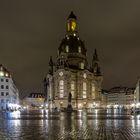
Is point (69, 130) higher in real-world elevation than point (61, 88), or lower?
lower

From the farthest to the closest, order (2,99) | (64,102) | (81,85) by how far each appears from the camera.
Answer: (81,85), (64,102), (2,99)

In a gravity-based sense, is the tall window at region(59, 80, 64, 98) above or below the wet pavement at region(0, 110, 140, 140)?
above

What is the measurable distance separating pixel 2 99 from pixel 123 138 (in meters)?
132

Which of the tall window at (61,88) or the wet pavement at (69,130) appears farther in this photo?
the tall window at (61,88)

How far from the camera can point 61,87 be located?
19338cm

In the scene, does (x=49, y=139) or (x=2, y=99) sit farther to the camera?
(x=2, y=99)

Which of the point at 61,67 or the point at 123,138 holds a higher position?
the point at 61,67

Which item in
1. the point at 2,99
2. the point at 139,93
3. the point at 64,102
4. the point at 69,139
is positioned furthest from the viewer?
the point at 64,102

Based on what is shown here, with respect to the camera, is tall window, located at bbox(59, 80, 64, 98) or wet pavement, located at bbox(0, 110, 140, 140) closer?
wet pavement, located at bbox(0, 110, 140, 140)

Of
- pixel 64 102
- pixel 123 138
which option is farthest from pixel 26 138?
pixel 64 102

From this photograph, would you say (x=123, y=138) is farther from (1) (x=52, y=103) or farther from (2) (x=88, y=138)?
(1) (x=52, y=103)

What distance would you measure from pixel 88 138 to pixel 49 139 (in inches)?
87.8

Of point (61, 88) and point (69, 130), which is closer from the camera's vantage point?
point (69, 130)

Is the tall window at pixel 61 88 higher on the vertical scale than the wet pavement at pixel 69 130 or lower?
higher
